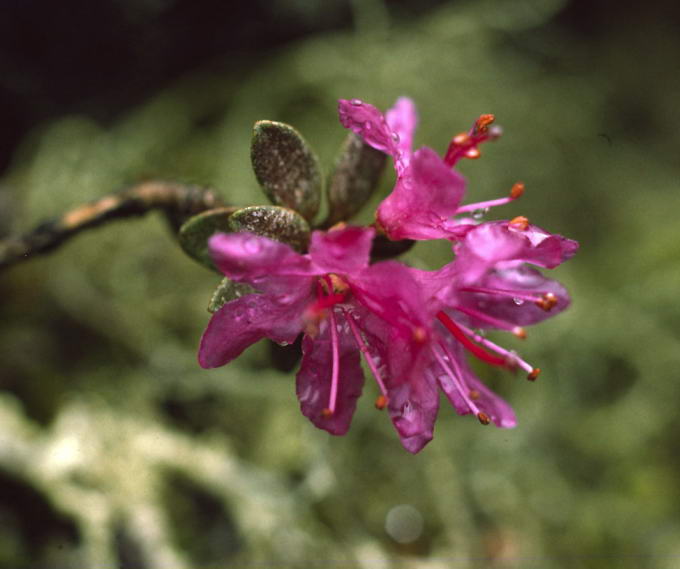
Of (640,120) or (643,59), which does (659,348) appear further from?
(643,59)

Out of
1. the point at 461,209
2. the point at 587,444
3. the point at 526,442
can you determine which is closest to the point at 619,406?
the point at 587,444

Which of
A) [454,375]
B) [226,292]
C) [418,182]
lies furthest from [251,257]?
[454,375]

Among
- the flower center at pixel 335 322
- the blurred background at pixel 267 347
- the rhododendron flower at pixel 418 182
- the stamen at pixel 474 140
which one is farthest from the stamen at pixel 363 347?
the blurred background at pixel 267 347

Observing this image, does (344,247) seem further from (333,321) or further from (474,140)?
(474,140)

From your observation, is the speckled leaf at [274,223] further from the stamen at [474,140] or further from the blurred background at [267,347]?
the blurred background at [267,347]

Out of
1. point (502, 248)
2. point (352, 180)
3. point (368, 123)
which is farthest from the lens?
point (352, 180)

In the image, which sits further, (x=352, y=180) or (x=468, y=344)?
(x=352, y=180)
